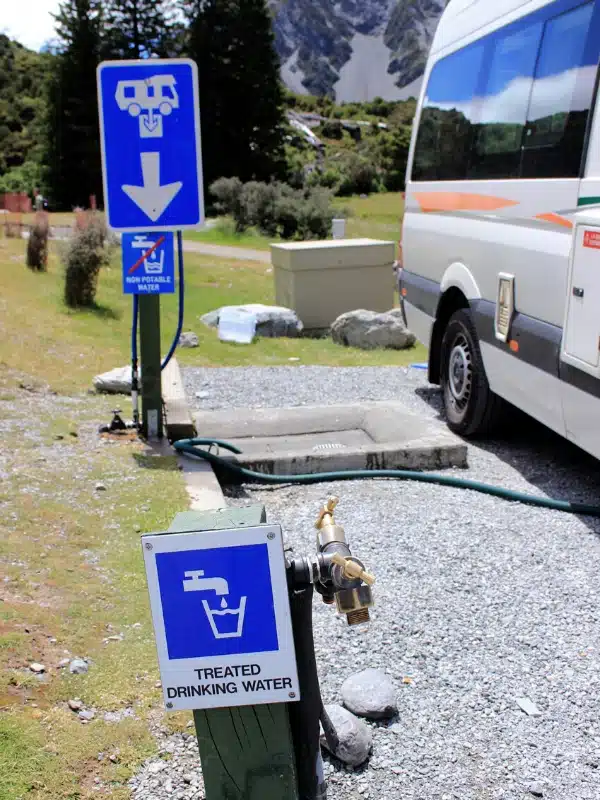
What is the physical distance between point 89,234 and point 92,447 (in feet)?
21.5

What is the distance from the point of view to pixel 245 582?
2074mm

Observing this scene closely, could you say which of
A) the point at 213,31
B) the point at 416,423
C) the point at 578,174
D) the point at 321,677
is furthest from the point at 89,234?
the point at 213,31

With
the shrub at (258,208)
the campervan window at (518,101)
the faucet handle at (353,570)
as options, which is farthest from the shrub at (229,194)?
the faucet handle at (353,570)

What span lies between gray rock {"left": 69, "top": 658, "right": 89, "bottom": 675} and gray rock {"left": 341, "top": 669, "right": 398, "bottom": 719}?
916mm

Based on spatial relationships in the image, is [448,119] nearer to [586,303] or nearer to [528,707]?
[586,303]

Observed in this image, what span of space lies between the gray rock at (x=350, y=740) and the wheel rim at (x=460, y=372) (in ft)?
13.3

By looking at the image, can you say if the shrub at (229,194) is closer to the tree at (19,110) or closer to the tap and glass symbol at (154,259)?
the tree at (19,110)

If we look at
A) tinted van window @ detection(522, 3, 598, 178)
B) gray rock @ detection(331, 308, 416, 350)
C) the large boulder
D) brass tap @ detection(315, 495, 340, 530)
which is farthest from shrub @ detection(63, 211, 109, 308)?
brass tap @ detection(315, 495, 340, 530)

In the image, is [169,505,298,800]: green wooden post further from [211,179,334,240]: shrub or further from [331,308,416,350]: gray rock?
[211,179,334,240]: shrub

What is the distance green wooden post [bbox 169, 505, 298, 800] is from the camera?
88.4 inches

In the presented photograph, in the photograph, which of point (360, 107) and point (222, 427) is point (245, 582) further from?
point (360, 107)

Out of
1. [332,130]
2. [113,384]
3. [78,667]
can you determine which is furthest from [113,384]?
[332,130]

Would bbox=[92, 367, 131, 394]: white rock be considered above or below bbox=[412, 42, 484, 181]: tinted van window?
below

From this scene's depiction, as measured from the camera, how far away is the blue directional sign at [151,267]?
5.84 meters
